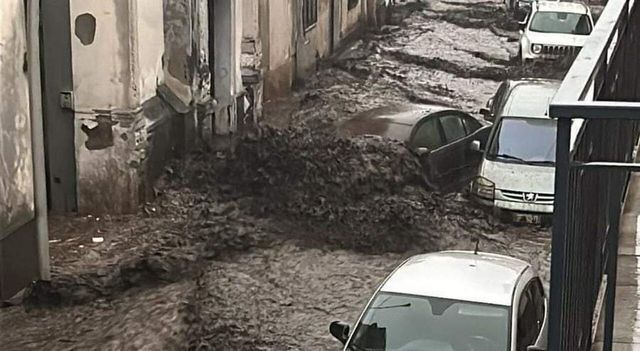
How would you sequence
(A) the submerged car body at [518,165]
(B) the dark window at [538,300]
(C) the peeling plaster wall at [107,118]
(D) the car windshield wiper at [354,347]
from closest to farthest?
(D) the car windshield wiper at [354,347] < (B) the dark window at [538,300] < (A) the submerged car body at [518,165] < (C) the peeling plaster wall at [107,118]

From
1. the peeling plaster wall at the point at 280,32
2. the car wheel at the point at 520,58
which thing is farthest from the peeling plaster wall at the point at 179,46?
the car wheel at the point at 520,58

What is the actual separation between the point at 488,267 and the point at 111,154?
710 centimetres

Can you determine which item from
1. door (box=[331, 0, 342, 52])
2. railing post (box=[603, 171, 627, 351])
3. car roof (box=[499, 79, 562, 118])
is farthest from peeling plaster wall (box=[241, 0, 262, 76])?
railing post (box=[603, 171, 627, 351])

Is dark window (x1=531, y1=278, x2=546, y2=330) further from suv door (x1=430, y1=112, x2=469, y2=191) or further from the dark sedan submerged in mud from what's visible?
suv door (x1=430, y1=112, x2=469, y2=191)

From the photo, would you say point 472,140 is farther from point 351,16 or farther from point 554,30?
point 351,16

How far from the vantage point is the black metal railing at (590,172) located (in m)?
2.39

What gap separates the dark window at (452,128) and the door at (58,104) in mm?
5567

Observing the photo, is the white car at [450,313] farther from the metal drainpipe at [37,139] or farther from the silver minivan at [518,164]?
the silver minivan at [518,164]

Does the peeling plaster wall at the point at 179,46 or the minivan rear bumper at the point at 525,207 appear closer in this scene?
the minivan rear bumper at the point at 525,207

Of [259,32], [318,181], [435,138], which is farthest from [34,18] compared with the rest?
[259,32]

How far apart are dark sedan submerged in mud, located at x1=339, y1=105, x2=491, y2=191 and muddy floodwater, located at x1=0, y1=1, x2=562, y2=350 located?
26 centimetres

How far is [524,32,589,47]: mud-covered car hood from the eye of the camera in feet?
80.6

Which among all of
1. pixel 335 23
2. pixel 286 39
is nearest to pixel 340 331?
pixel 286 39

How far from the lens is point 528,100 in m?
15.5
